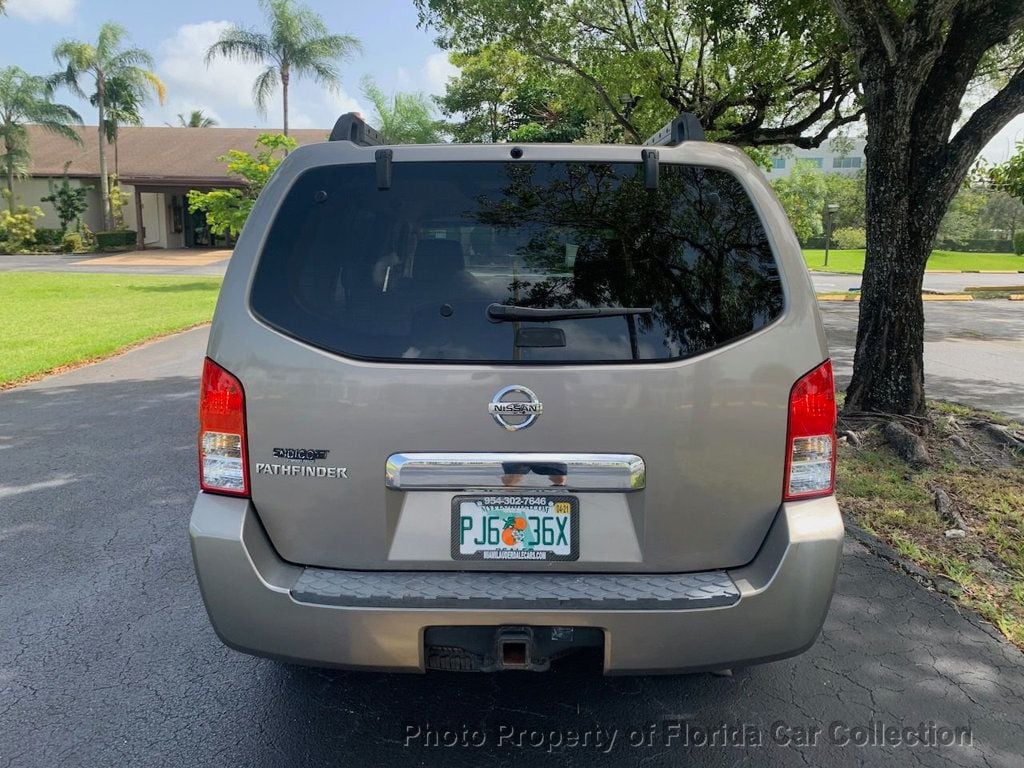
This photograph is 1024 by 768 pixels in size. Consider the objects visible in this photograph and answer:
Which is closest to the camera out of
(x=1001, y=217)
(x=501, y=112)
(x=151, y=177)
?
(x=501, y=112)

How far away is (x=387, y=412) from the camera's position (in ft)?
7.27

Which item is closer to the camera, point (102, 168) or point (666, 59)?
point (666, 59)

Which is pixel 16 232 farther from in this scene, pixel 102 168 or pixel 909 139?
pixel 909 139

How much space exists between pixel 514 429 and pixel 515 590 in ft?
1.52

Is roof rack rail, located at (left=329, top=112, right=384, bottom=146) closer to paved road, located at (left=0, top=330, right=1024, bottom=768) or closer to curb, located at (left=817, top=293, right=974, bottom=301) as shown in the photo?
paved road, located at (left=0, top=330, right=1024, bottom=768)

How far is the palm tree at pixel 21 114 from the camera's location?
126 feet

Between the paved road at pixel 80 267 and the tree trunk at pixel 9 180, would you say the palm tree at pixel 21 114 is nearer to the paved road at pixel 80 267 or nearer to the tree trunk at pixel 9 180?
the tree trunk at pixel 9 180

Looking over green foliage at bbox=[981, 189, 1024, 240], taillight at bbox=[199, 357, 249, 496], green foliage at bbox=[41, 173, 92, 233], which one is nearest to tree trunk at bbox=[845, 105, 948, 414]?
taillight at bbox=[199, 357, 249, 496]

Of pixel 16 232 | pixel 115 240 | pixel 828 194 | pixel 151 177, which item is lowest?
pixel 115 240

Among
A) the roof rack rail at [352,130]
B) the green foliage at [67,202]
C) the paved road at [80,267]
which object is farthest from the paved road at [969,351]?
the green foliage at [67,202]

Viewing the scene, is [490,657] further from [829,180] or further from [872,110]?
[829,180]

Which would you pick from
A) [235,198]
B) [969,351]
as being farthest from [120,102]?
[969,351]

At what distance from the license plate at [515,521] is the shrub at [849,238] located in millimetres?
58963

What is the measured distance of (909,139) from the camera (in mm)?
5867
